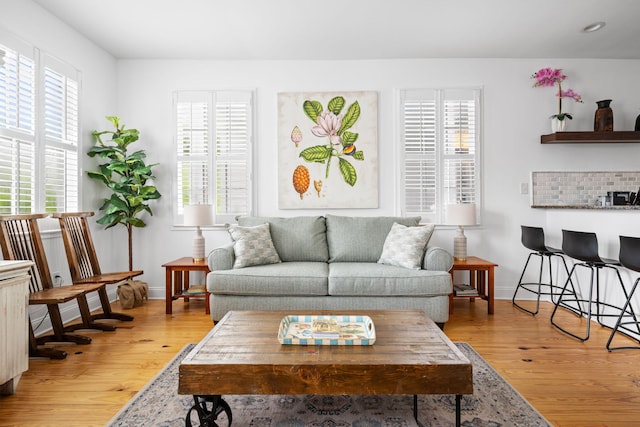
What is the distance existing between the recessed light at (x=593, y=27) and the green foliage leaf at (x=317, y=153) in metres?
2.68

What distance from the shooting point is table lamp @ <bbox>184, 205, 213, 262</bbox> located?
12.7ft

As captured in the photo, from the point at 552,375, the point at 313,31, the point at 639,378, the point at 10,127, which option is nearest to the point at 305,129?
the point at 313,31

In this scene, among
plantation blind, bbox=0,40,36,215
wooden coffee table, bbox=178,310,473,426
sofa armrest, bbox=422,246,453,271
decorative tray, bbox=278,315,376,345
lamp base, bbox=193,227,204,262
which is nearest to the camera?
wooden coffee table, bbox=178,310,473,426

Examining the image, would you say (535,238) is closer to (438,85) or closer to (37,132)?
(438,85)

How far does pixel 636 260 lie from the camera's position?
2.55 metres

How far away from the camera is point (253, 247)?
11.7 ft

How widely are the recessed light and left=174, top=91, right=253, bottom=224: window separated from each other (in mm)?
3385

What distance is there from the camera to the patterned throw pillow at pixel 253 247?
138 inches

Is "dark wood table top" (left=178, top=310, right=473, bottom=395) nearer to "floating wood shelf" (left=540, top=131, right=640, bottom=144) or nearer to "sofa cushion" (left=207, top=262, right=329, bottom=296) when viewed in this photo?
"sofa cushion" (left=207, top=262, right=329, bottom=296)

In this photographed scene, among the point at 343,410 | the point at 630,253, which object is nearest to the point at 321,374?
the point at 343,410

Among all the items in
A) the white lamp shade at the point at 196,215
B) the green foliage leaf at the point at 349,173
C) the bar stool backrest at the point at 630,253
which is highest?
the green foliage leaf at the point at 349,173

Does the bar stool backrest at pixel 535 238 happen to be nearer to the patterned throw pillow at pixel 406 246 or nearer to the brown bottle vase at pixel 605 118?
the patterned throw pillow at pixel 406 246

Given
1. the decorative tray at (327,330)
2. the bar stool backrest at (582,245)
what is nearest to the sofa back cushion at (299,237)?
the decorative tray at (327,330)

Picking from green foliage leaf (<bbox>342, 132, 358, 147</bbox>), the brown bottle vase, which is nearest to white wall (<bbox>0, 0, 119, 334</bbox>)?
green foliage leaf (<bbox>342, 132, 358, 147</bbox>)
